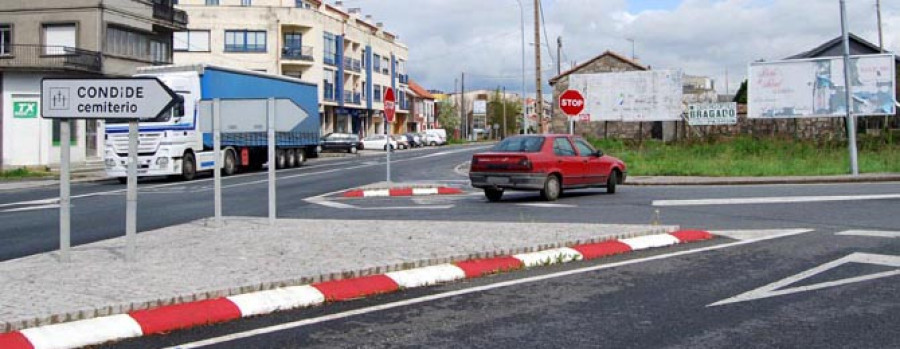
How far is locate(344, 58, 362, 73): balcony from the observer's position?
7025cm

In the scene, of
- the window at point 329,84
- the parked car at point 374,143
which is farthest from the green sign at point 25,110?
the parked car at point 374,143

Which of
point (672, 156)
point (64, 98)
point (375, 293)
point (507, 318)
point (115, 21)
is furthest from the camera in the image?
point (115, 21)

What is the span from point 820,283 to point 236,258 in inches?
228

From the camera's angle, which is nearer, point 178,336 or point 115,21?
point 178,336

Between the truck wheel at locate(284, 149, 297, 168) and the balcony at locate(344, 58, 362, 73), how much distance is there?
112ft

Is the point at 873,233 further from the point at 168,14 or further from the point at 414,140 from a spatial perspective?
the point at 414,140

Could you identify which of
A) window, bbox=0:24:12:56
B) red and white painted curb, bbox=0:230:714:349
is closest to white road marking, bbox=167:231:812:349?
red and white painted curb, bbox=0:230:714:349

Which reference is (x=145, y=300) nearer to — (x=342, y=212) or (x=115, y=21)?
(x=342, y=212)

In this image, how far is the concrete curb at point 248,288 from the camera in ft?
19.9

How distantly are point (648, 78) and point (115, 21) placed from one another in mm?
26671

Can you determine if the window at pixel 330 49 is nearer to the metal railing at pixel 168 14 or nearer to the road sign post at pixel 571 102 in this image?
the metal railing at pixel 168 14

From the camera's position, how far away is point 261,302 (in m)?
6.92

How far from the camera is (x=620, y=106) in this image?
45.0 m

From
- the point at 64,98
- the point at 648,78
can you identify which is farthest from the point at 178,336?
the point at 648,78
